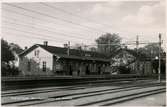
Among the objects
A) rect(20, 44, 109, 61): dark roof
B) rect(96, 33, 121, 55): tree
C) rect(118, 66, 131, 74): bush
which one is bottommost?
rect(118, 66, 131, 74): bush

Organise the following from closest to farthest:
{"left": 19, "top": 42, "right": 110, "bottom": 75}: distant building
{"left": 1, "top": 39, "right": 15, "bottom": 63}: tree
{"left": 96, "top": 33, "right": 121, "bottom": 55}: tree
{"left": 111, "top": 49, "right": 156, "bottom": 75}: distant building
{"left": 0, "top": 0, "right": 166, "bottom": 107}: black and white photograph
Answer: {"left": 0, "top": 0, "right": 166, "bottom": 107}: black and white photograph, {"left": 19, "top": 42, "right": 110, "bottom": 75}: distant building, {"left": 1, "top": 39, "right": 15, "bottom": 63}: tree, {"left": 111, "top": 49, "right": 156, "bottom": 75}: distant building, {"left": 96, "top": 33, "right": 121, "bottom": 55}: tree

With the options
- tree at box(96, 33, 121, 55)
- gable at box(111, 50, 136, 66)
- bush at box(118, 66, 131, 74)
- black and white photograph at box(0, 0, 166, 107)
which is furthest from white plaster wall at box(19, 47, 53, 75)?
tree at box(96, 33, 121, 55)

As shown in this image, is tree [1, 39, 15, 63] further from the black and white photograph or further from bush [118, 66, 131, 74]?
bush [118, 66, 131, 74]

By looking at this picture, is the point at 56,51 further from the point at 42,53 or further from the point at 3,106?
the point at 3,106

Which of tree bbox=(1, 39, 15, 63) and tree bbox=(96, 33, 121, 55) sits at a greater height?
tree bbox=(96, 33, 121, 55)

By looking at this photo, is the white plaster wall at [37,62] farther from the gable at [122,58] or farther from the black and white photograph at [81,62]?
the gable at [122,58]

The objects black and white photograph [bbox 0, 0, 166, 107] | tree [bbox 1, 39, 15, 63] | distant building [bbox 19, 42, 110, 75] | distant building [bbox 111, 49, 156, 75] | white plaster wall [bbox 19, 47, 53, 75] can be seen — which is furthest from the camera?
distant building [bbox 111, 49, 156, 75]

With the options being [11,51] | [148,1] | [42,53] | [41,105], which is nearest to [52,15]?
[41,105]

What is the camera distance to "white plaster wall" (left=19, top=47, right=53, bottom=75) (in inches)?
1795

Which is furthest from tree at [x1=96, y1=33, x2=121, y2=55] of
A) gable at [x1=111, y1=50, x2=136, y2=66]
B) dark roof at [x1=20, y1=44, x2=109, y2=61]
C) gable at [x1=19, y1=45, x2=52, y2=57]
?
gable at [x1=19, y1=45, x2=52, y2=57]

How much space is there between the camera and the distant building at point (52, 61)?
4525cm

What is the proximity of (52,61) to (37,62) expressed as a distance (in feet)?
11.9

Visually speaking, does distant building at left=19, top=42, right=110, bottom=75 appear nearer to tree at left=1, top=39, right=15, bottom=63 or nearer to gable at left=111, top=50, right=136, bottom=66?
tree at left=1, top=39, right=15, bottom=63

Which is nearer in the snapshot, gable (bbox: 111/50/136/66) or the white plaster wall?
the white plaster wall
